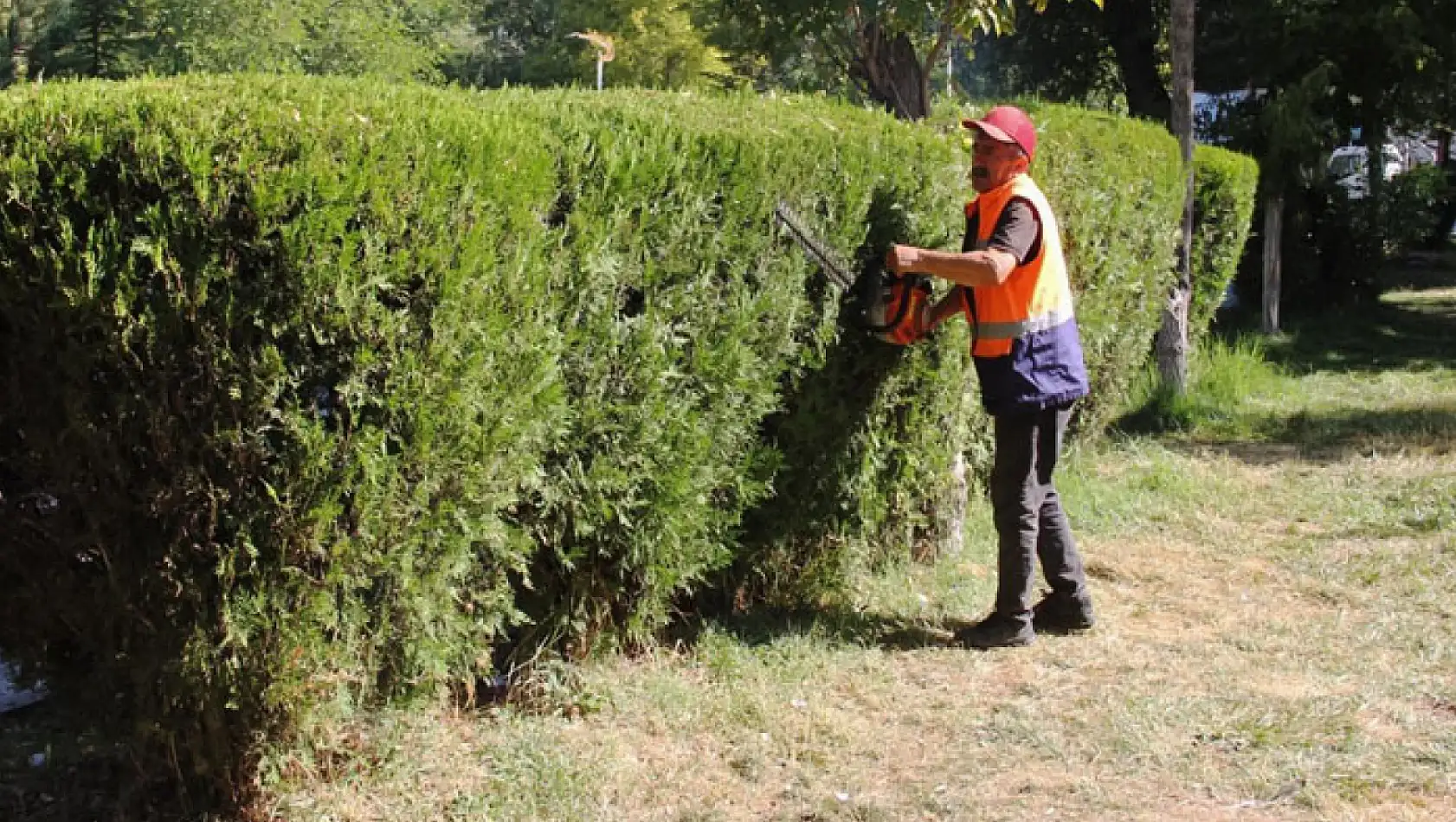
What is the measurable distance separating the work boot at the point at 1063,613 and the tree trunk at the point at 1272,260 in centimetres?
1092

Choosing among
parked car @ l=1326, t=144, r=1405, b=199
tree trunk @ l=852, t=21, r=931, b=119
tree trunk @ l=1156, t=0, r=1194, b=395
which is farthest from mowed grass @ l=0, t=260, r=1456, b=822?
parked car @ l=1326, t=144, r=1405, b=199

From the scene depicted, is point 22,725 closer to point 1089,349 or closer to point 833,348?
point 833,348

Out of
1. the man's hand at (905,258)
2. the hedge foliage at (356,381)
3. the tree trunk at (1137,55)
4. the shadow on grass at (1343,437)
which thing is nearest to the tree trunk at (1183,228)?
the shadow on grass at (1343,437)

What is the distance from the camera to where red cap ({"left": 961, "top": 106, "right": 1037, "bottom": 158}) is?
5457 mm

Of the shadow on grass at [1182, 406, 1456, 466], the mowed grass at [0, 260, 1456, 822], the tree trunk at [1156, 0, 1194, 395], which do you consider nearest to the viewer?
the mowed grass at [0, 260, 1456, 822]

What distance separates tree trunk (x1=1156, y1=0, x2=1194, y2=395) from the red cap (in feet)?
17.9

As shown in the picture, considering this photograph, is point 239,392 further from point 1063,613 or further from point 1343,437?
point 1343,437

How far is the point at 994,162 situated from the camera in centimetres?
551

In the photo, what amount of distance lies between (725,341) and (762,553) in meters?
1.12

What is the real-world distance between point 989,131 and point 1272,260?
11436mm

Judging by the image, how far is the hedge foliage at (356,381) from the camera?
3590 millimetres

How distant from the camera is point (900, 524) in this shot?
21.1 ft

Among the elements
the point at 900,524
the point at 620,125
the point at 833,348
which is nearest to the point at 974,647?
the point at 900,524

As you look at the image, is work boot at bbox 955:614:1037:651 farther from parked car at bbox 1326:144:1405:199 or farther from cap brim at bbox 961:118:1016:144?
parked car at bbox 1326:144:1405:199
